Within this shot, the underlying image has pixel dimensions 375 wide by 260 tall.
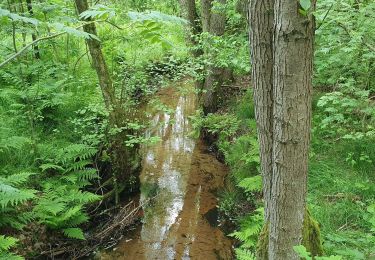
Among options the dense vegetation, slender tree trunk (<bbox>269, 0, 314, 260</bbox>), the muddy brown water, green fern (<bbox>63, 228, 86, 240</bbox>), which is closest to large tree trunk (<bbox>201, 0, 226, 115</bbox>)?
the muddy brown water

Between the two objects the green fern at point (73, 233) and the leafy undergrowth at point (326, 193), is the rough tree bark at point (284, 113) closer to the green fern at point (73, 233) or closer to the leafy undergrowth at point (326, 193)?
the leafy undergrowth at point (326, 193)

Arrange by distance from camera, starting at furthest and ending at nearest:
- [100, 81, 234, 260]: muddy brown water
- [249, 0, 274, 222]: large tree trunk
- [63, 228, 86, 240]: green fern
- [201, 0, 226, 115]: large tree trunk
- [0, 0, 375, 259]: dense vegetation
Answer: [201, 0, 226, 115]: large tree trunk, [100, 81, 234, 260]: muddy brown water, [63, 228, 86, 240]: green fern, [0, 0, 375, 259]: dense vegetation, [249, 0, 274, 222]: large tree trunk

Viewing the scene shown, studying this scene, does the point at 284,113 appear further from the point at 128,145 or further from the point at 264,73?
the point at 128,145

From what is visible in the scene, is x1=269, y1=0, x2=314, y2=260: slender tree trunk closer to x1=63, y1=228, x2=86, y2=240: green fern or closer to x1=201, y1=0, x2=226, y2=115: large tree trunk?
x1=63, y1=228, x2=86, y2=240: green fern

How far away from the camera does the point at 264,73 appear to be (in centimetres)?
271

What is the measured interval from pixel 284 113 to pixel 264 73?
0.40 metres

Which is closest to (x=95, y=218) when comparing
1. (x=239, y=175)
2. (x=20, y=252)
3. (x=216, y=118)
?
(x=20, y=252)

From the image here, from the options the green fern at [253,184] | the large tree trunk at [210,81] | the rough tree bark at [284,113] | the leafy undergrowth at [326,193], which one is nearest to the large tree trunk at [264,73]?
the rough tree bark at [284,113]

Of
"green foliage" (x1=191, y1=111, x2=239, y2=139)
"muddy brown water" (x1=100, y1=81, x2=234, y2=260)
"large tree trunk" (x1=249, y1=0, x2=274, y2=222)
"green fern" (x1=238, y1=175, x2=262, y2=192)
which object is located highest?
"large tree trunk" (x1=249, y1=0, x2=274, y2=222)

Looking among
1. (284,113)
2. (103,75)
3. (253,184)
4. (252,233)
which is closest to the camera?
(284,113)

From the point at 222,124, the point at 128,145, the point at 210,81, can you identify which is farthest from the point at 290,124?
the point at 210,81

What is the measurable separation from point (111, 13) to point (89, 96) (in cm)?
581

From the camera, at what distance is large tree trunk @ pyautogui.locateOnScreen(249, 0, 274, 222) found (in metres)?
2.58

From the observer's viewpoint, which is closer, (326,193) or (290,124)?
(290,124)
